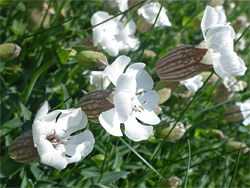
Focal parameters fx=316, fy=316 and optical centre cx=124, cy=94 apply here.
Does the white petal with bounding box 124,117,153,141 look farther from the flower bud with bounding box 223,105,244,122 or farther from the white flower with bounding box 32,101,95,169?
the flower bud with bounding box 223,105,244,122

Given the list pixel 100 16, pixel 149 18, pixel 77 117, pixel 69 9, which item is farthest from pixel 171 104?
pixel 77 117

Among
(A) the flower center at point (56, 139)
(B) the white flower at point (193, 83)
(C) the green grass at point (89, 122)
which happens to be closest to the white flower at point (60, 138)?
(A) the flower center at point (56, 139)

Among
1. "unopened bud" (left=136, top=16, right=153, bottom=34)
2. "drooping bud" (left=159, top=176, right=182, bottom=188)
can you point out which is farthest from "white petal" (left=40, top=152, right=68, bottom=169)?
"unopened bud" (left=136, top=16, right=153, bottom=34)

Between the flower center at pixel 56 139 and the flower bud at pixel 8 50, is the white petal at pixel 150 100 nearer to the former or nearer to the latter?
the flower center at pixel 56 139

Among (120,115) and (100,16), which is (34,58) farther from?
(120,115)

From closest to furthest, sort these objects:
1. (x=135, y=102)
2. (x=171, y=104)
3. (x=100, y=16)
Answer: (x=135, y=102), (x=100, y=16), (x=171, y=104)

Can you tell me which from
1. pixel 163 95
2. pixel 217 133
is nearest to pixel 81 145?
pixel 163 95
